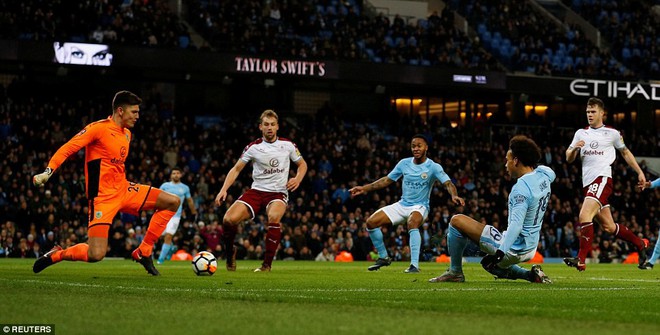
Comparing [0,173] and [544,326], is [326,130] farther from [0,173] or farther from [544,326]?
[544,326]

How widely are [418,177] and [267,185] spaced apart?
101 inches

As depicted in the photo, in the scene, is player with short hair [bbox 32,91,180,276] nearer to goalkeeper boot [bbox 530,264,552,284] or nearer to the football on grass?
the football on grass

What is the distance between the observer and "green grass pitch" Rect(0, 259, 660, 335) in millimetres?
6422

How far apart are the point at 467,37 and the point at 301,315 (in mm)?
34909

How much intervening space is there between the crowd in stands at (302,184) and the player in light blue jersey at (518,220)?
670 inches

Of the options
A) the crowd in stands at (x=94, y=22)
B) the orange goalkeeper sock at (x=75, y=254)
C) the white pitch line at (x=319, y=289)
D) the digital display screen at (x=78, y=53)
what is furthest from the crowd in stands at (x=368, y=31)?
the white pitch line at (x=319, y=289)

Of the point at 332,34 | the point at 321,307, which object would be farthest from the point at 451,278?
the point at 332,34

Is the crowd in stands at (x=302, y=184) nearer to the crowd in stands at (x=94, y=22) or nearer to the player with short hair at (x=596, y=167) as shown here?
the crowd in stands at (x=94, y=22)

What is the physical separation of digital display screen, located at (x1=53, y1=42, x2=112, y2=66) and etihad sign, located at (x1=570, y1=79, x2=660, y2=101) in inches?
728

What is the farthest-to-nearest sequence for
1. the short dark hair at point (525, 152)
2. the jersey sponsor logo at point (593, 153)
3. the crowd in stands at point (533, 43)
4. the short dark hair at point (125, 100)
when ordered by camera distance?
the crowd in stands at point (533, 43)
the jersey sponsor logo at point (593, 153)
the short dark hair at point (125, 100)
the short dark hair at point (525, 152)

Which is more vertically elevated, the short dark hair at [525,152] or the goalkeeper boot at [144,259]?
the short dark hair at [525,152]

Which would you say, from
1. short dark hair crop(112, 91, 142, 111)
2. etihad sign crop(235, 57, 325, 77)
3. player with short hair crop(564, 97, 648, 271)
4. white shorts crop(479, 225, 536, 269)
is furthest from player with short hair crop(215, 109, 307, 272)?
etihad sign crop(235, 57, 325, 77)

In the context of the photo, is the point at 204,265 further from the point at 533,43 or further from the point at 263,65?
the point at 533,43

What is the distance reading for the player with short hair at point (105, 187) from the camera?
37.8 feet
